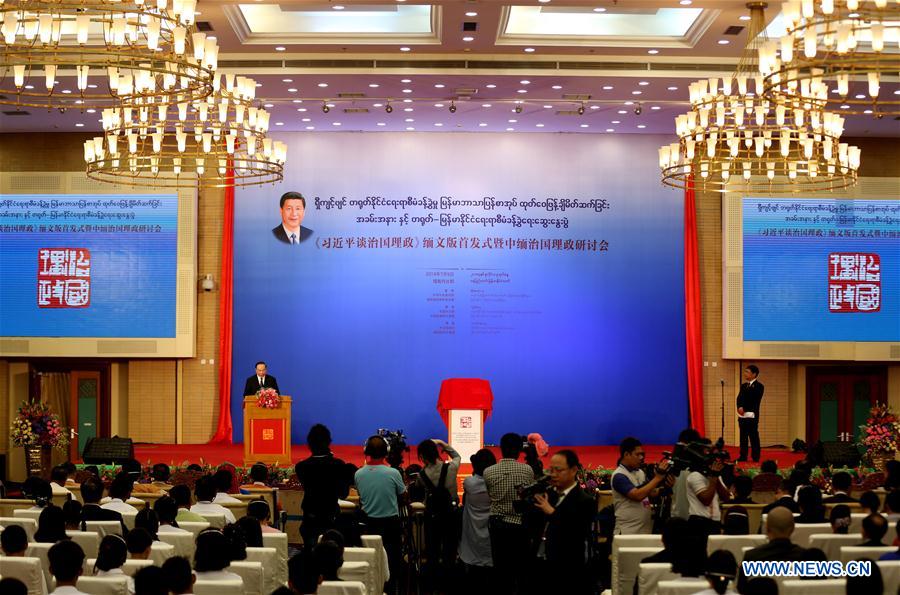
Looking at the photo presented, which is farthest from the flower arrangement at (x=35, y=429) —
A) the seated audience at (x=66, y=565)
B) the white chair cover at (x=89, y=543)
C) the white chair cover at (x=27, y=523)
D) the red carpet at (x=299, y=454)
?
the seated audience at (x=66, y=565)

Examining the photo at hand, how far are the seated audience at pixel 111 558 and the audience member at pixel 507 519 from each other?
2.83m

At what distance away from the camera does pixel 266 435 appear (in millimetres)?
13125

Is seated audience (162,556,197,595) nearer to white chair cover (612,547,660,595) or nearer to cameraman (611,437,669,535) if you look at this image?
white chair cover (612,547,660,595)

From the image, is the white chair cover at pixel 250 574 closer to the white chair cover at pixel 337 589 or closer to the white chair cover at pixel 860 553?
the white chair cover at pixel 337 589

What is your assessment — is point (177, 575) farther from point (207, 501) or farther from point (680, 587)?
point (207, 501)

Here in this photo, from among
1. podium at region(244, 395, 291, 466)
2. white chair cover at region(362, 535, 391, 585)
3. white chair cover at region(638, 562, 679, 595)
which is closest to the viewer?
white chair cover at region(638, 562, 679, 595)

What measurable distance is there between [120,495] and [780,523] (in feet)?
14.9

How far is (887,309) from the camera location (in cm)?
1605

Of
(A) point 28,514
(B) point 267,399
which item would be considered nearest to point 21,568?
(A) point 28,514

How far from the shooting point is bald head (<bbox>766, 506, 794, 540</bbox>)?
538 cm

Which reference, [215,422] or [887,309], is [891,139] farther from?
[215,422]

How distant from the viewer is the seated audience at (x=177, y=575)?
4.73m

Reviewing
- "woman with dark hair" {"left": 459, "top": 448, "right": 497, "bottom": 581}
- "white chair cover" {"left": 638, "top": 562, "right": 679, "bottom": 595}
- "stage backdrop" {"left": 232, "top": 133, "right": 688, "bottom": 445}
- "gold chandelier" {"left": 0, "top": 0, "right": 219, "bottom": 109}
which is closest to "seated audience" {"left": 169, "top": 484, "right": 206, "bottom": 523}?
"woman with dark hair" {"left": 459, "top": 448, "right": 497, "bottom": 581}

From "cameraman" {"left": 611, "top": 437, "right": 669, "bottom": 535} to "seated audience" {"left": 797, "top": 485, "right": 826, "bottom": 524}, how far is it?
1.02 m
